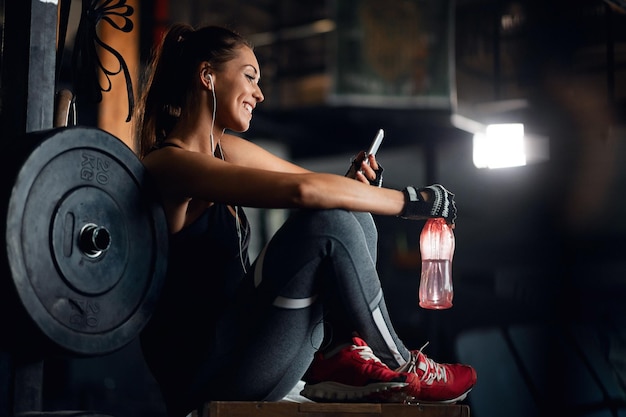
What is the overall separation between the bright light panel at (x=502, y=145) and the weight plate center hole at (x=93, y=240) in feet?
13.5

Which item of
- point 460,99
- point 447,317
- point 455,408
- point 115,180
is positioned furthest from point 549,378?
point 115,180

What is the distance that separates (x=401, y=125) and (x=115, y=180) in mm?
5897

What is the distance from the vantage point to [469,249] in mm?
8641

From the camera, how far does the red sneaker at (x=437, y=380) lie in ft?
6.48

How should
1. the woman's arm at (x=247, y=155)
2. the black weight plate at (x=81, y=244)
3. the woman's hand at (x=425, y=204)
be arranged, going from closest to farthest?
the black weight plate at (x=81, y=244) < the woman's hand at (x=425, y=204) < the woman's arm at (x=247, y=155)

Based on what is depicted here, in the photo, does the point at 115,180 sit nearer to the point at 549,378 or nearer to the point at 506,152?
the point at 506,152

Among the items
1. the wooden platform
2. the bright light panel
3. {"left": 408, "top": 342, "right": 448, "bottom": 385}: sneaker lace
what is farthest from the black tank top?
the bright light panel

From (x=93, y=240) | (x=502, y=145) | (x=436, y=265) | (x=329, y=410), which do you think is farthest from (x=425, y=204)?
(x=502, y=145)

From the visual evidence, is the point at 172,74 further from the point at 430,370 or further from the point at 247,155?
the point at 430,370

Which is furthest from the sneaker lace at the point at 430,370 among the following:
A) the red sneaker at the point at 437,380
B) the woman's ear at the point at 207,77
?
the woman's ear at the point at 207,77

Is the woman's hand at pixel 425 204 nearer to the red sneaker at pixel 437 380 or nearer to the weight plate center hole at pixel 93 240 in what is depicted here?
the red sneaker at pixel 437 380

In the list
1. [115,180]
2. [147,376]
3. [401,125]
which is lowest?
[147,376]

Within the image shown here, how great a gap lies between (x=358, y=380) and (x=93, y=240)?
0.79 meters

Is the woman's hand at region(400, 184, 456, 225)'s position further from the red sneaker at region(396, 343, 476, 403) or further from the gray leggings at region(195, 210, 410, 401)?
the red sneaker at region(396, 343, 476, 403)
